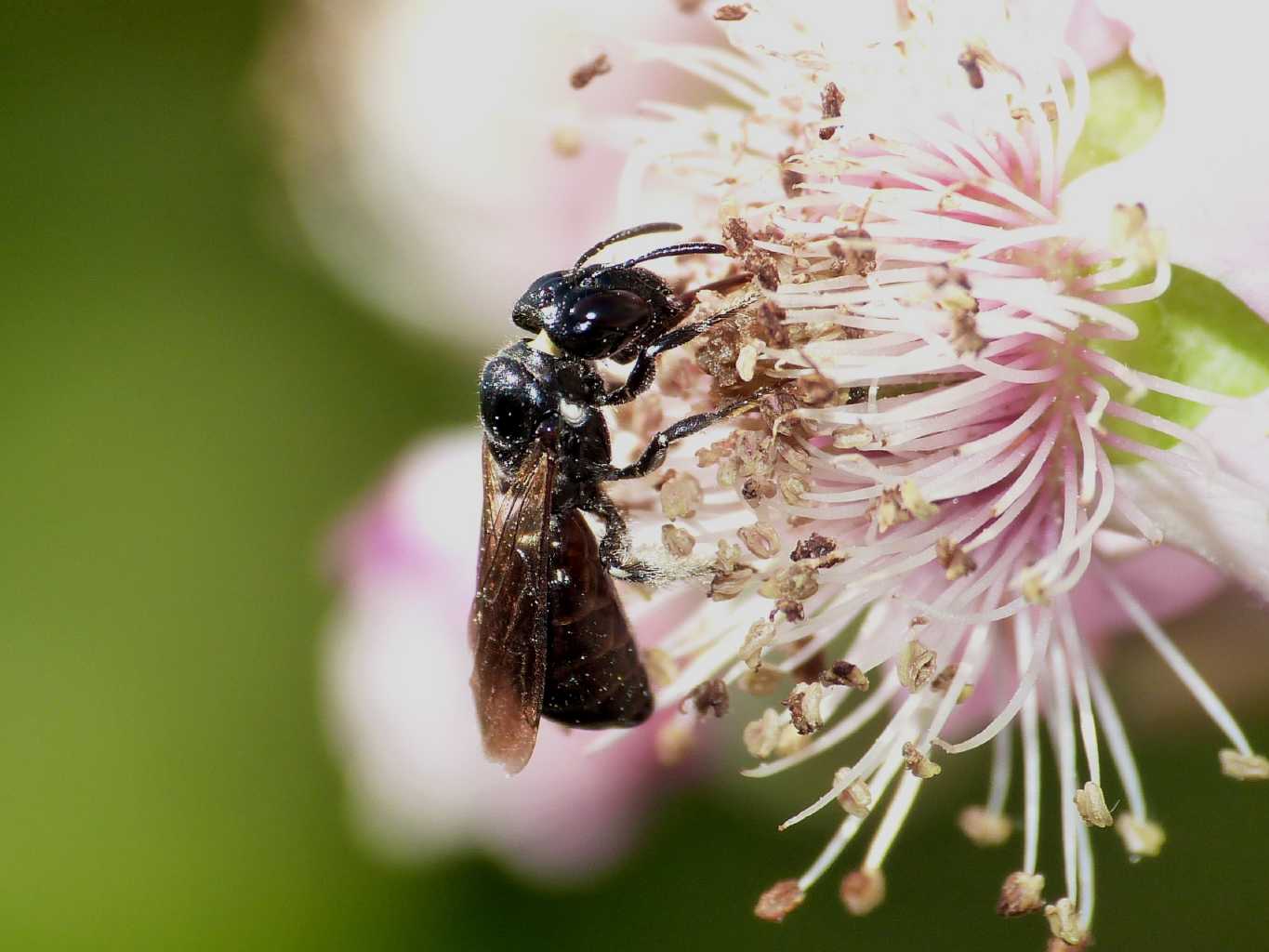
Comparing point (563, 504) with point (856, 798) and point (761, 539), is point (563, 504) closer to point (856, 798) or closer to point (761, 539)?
point (761, 539)

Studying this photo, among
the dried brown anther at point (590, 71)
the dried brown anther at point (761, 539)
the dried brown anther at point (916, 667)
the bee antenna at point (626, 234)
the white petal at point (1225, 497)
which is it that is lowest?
the dried brown anther at point (916, 667)

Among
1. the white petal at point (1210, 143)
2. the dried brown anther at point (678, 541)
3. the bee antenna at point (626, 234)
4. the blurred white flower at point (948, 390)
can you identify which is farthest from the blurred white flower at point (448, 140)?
the white petal at point (1210, 143)

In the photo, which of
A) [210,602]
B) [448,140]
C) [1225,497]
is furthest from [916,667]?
[210,602]

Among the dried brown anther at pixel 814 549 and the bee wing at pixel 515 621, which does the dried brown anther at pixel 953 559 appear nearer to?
the dried brown anther at pixel 814 549

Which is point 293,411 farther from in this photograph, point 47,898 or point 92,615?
point 47,898

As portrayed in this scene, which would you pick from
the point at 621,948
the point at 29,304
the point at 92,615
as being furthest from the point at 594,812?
the point at 29,304

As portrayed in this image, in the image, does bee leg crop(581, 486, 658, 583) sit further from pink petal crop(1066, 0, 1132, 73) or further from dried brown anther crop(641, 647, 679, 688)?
pink petal crop(1066, 0, 1132, 73)
